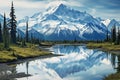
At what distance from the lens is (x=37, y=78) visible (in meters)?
65.6

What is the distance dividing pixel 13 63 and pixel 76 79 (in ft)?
104

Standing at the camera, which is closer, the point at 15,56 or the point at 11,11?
the point at 15,56

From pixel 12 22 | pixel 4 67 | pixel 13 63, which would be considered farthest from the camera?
pixel 12 22

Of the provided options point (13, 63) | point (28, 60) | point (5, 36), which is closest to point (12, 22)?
point (5, 36)

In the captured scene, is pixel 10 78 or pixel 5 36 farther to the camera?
pixel 5 36

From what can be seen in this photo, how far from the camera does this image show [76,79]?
65250 mm

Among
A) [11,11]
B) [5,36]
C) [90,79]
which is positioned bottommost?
[90,79]

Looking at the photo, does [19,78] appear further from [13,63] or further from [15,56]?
[15,56]

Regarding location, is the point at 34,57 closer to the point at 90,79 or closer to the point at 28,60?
the point at 28,60

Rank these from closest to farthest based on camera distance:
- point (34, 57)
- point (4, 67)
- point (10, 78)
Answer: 1. point (10, 78)
2. point (4, 67)
3. point (34, 57)

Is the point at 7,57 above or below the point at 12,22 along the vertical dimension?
below

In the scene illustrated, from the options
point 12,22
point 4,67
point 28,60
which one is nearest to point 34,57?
point 28,60

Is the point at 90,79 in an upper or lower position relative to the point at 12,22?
lower

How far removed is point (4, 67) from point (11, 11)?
87.9 metres
